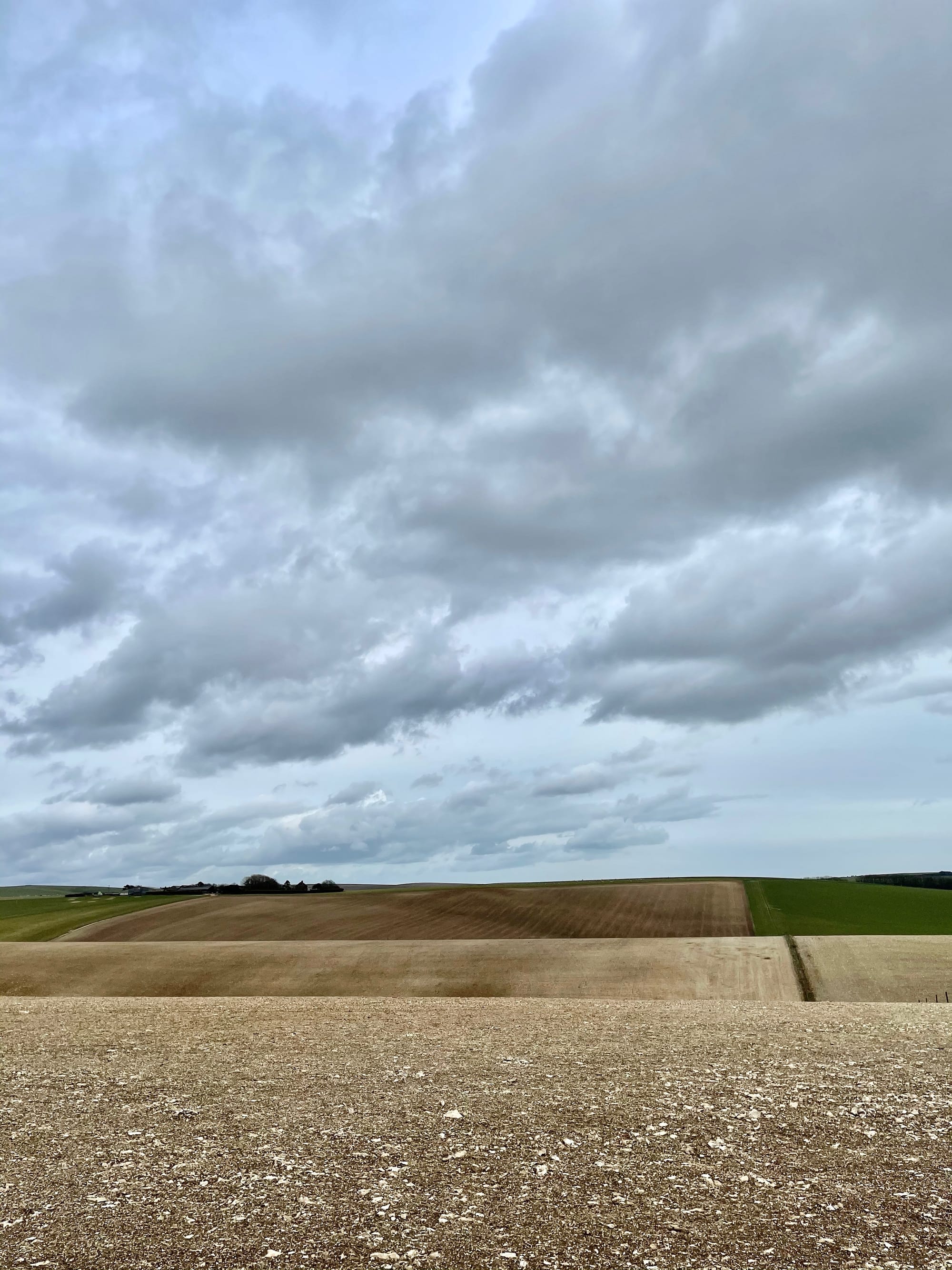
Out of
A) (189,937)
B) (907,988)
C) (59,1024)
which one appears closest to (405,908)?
(189,937)

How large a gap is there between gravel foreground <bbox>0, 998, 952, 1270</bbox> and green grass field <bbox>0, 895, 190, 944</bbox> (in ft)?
153

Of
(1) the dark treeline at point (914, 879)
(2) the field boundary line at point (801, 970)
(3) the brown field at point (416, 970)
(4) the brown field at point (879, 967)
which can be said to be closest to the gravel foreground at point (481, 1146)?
(2) the field boundary line at point (801, 970)

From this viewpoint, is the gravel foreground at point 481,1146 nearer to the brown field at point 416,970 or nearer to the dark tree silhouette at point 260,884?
the brown field at point 416,970

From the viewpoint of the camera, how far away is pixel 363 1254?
34.5 ft

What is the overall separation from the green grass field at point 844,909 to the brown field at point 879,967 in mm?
10125

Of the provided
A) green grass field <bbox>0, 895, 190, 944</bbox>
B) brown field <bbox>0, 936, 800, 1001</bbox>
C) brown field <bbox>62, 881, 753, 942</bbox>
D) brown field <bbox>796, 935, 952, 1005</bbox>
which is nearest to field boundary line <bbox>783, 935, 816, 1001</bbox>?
brown field <bbox>796, 935, 952, 1005</bbox>

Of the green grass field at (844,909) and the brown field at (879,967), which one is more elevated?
the brown field at (879,967)

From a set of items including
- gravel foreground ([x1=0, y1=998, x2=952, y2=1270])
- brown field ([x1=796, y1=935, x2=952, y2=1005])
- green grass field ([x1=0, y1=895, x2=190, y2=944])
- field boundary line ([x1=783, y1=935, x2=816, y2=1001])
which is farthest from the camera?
green grass field ([x1=0, y1=895, x2=190, y2=944])

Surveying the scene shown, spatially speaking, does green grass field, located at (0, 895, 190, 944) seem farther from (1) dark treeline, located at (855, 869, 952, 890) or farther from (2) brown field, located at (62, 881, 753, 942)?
(1) dark treeline, located at (855, 869, 952, 890)

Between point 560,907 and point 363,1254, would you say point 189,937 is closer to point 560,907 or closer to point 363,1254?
point 560,907

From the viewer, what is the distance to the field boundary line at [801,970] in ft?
124

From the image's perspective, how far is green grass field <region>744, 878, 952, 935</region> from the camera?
61844 mm

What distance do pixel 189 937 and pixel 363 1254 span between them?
5885cm

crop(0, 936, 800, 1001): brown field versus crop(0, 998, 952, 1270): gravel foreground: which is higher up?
crop(0, 998, 952, 1270): gravel foreground
